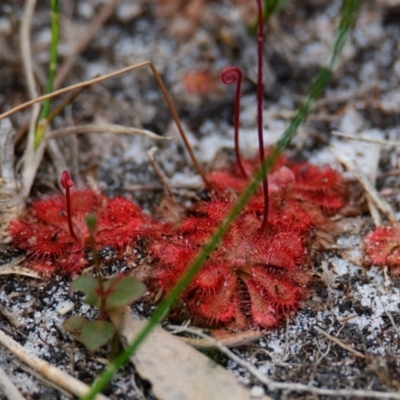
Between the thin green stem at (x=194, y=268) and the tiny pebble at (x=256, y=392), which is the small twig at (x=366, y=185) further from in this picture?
the tiny pebble at (x=256, y=392)

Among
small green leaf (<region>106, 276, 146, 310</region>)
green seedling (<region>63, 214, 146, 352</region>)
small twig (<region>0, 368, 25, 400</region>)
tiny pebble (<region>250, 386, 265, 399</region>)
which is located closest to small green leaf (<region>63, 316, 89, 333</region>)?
green seedling (<region>63, 214, 146, 352</region>)

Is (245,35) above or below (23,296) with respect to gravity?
above

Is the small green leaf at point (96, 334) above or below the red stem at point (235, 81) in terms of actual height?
below

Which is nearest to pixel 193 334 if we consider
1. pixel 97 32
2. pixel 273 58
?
pixel 273 58

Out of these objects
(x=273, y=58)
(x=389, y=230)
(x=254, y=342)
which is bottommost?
(x=254, y=342)

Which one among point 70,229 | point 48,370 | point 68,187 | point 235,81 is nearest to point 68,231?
point 70,229

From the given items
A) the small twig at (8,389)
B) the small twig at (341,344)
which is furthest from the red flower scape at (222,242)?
the small twig at (8,389)

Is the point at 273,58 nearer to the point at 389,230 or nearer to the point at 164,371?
the point at 389,230
